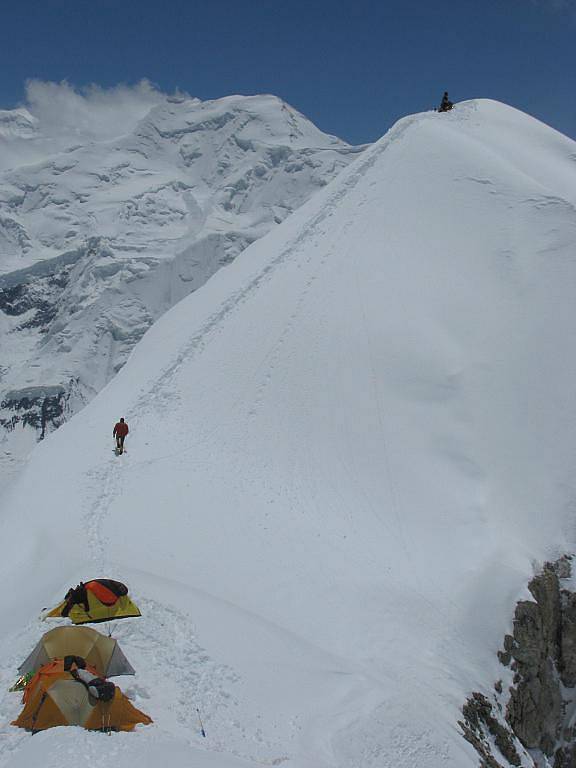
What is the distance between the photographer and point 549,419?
24.2 m

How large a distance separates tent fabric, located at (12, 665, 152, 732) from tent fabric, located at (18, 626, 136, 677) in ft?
3.34

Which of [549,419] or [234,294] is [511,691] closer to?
[549,419]

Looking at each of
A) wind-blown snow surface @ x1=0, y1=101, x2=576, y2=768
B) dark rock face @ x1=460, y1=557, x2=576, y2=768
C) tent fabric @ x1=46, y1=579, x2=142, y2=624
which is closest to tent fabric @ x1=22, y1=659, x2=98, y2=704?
wind-blown snow surface @ x1=0, y1=101, x2=576, y2=768

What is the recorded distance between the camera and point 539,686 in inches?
674

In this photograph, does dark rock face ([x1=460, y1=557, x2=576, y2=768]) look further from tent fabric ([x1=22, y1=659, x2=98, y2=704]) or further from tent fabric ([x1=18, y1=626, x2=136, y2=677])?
tent fabric ([x1=22, y1=659, x2=98, y2=704])

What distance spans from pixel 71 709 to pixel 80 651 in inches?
60.4

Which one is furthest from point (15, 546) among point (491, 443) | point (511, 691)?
point (491, 443)

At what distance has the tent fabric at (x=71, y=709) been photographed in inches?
374

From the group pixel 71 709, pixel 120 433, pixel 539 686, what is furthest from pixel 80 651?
pixel 120 433

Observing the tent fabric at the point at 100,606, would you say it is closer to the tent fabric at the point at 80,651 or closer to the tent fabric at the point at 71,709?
the tent fabric at the point at 80,651

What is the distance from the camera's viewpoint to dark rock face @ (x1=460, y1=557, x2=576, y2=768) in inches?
586

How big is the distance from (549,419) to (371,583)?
426 inches

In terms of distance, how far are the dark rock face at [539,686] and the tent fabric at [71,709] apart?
25.8ft

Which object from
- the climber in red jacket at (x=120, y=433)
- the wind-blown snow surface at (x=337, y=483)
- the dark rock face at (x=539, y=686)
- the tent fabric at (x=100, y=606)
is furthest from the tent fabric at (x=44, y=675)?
the climber in red jacket at (x=120, y=433)
